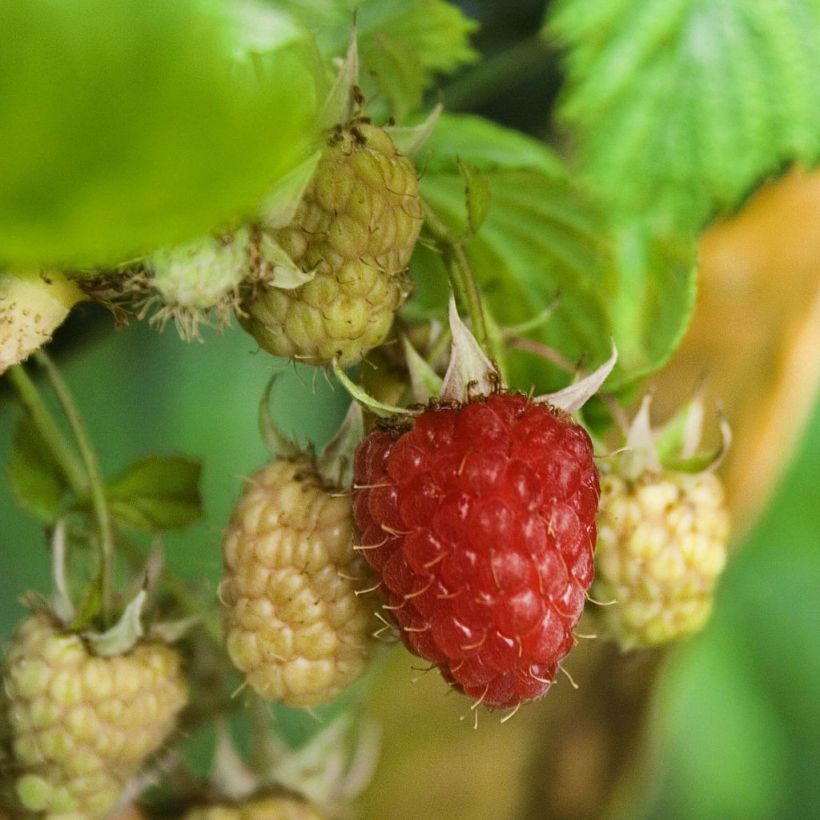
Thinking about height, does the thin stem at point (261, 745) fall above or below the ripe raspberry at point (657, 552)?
below

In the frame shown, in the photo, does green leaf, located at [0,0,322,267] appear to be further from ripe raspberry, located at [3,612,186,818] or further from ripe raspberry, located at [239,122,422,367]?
ripe raspberry, located at [3,612,186,818]

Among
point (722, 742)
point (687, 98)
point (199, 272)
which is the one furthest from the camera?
point (722, 742)

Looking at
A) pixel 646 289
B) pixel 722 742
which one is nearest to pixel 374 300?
pixel 646 289

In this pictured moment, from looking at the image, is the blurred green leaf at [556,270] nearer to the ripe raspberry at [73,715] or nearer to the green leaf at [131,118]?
the ripe raspberry at [73,715]

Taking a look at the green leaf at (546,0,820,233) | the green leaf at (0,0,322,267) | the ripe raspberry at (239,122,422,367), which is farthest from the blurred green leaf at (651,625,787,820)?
the green leaf at (0,0,322,267)

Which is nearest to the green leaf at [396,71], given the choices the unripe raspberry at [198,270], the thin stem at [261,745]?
the unripe raspberry at [198,270]

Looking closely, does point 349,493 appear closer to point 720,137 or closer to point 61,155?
point 61,155

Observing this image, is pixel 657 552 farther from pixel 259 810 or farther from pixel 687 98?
pixel 687 98
